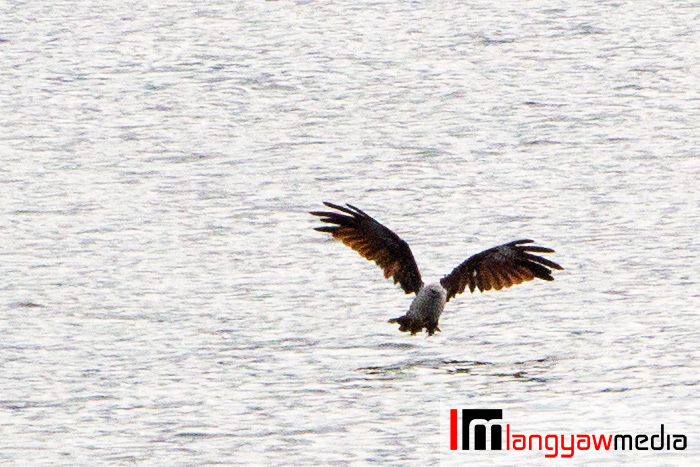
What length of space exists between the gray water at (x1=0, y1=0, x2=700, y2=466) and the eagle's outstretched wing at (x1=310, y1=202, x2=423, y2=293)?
1.32 feet

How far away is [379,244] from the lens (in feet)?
32.4

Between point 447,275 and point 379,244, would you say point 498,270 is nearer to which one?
point 447,275

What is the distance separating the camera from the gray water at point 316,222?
28.7ft

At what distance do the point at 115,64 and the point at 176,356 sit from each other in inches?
314

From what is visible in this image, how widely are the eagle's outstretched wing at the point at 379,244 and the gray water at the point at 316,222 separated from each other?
0.40 meters

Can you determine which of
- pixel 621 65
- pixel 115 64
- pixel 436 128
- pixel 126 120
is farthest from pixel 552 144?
pixel 115 64

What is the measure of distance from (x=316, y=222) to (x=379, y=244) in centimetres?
261

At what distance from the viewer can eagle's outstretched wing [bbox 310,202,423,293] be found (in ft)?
32.2

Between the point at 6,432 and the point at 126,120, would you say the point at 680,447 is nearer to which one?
the point at 6,432

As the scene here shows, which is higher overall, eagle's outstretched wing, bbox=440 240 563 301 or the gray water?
eagle's outstretched wing, bbox=440 240 563 301

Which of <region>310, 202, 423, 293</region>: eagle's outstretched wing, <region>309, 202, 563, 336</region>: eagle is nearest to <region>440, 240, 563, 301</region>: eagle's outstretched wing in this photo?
<region>309, 202, 563, 336</region>: eagle

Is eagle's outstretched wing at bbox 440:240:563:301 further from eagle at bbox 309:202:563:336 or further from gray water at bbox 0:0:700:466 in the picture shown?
gray water at bbox 0:0:700:466

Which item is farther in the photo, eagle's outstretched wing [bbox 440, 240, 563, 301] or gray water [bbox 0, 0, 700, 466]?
eagle's outstretched wing [bbox 440, 240, 563, 301]

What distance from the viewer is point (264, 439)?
834 centimetres
